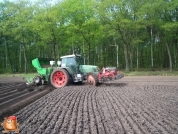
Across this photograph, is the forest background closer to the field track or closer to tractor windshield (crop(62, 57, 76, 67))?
tractor windshield (crop(62, 57, 76, 67))

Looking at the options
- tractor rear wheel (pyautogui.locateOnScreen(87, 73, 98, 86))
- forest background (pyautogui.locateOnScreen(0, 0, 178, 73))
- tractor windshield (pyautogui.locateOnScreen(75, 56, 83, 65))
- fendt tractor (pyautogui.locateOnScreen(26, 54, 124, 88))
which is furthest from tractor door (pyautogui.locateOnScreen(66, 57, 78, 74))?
forest background (pyautogui.locateOnScreen(0, 0, 178, 73))

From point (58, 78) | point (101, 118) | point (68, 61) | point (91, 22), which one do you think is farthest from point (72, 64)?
point (91, 22)

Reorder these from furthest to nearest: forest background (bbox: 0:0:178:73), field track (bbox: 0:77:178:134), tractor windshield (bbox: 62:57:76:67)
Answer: forest background (bbox: 0:0:178:73), tractor windshield (bbox: 62:57:76:67), field track (bbox: 0:77:178:134)

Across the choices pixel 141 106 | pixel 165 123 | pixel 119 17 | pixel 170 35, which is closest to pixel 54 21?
pixel 119 17

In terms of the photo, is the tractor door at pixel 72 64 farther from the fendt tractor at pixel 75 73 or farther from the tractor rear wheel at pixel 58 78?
the tractor rear wheel at pixel 58 78

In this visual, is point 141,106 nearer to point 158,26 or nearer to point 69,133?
point 69,133

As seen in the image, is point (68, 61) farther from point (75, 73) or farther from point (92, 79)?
point (92, 79)

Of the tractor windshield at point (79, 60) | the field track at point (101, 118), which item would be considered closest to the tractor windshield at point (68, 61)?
the tractor windshield at point (79, 60)

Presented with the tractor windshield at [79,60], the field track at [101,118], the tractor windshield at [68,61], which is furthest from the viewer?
the tractor windshield at [79,60]

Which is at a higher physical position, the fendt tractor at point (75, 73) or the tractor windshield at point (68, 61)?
the tractor windshield at point (68, 61)

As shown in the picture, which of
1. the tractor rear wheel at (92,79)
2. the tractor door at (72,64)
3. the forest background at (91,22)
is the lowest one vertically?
the tractor rear wheel at (92,79)

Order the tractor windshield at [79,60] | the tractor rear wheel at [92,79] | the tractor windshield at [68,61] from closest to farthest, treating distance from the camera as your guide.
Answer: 1. the tractor rear wheel at [92,79]
2. the tractor windshield at [68,61]
3. the tractor windshield at [79,60]

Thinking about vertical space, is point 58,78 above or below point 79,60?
below

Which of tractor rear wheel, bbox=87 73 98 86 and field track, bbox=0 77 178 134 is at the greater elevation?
tractor rear wheel, bbox=87 73 98 86
